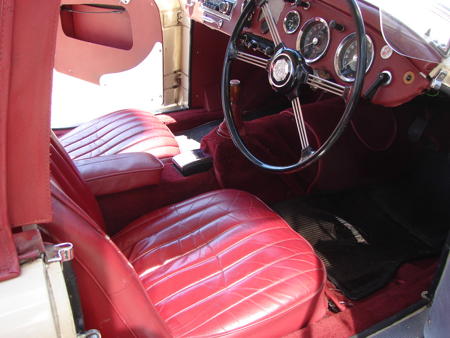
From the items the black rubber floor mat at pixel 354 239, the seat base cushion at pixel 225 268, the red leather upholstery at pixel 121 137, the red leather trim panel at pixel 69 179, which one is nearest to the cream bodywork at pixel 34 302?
the red leather trim panel at pixel 69 179

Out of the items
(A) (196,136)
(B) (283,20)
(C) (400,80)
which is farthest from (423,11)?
(A) (196,136)

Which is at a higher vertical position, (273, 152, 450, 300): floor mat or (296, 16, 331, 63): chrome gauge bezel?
(296, 16, 331, 63): chrome gauge bezel

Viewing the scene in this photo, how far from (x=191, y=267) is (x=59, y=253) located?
2.06 ft

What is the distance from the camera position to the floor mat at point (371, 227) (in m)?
1.68

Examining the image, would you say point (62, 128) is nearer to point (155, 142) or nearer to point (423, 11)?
point (155, 142)

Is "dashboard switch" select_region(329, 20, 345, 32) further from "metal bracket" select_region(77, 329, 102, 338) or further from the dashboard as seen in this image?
"metal bracket" select_region(77, 329, 102, 338)

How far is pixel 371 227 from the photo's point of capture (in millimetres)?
1956

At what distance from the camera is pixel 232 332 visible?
3.57ft

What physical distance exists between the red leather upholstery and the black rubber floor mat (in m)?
0.63

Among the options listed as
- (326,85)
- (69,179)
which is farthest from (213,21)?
(69,179)

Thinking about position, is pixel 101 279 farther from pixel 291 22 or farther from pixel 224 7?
pixel 224 7

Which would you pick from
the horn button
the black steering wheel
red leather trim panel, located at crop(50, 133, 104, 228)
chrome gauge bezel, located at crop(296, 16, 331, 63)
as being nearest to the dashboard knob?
the black steering wheel

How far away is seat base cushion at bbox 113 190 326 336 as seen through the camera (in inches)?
44.8

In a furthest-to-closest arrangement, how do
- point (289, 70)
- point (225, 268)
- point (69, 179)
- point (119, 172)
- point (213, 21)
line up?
point (213, 21)
point (119, 172)
point (289, 70)
point (225, 268)
point (69, 179)
